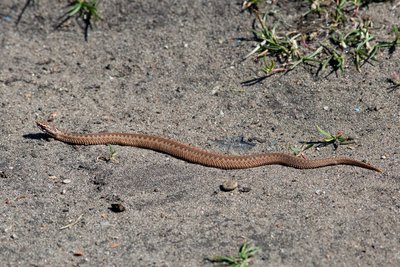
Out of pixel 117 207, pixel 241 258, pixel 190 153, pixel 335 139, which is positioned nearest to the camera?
pixel 241 258

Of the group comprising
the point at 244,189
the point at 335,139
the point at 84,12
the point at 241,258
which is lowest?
the point at 335,139

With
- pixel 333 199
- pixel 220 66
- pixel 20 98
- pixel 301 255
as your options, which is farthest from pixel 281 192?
pixel 20 98

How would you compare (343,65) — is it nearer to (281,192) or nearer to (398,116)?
(398,116)

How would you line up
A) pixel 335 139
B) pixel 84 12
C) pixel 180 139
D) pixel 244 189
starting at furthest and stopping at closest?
pixel 84 12 → pixel 180 139 → pixel 335 139 → pixel 244 189

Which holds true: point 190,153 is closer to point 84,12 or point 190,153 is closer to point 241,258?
point 241,258

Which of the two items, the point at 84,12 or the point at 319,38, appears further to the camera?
the point at 84,12

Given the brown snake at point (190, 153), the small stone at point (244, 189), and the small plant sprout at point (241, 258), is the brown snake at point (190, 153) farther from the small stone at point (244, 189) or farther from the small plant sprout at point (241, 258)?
the small plant sprout at point (241, 258)

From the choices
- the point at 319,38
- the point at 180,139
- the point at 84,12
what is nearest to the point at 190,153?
the point at 180,139
